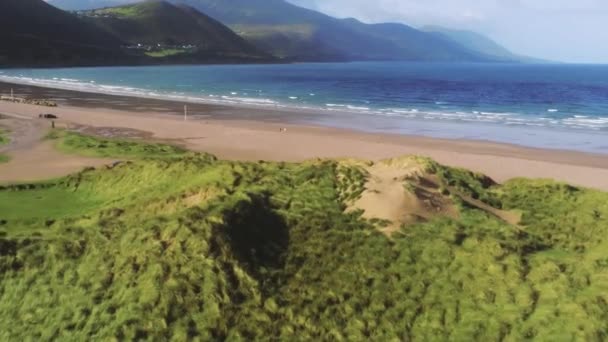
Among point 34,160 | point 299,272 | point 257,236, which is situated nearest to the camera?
point 299,272

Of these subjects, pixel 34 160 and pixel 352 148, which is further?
pixel 352 148

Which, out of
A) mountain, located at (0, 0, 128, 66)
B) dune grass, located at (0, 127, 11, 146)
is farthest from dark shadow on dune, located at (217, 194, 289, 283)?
mountain, located at (0, 0, 128, 66)

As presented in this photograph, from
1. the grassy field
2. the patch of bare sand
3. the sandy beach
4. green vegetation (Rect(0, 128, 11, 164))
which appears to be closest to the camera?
the grassy field

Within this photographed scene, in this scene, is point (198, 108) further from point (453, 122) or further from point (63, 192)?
point (63, 192)

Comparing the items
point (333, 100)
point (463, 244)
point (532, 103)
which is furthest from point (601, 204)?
point (532, 103)

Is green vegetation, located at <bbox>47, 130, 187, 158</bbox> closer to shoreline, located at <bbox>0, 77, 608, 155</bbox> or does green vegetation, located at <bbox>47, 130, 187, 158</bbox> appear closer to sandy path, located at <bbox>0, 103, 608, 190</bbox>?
sandy path, located at <bbox>0, 103, 608, 190</bbox>

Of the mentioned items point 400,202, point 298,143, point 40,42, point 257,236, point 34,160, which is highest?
point 40,42

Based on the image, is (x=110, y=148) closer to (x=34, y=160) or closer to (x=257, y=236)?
(x=34, y=160)

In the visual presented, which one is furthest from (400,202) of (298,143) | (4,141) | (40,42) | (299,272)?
(40,42)
